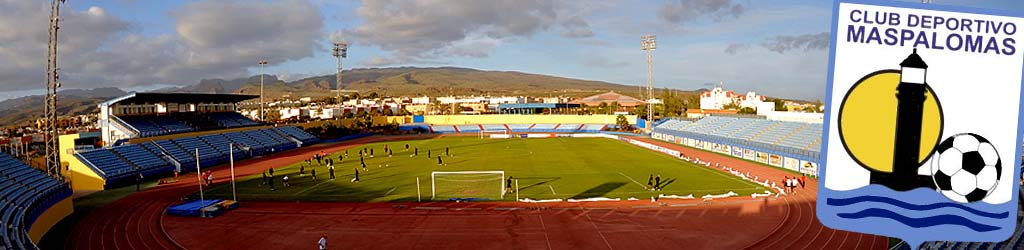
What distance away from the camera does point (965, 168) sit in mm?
5012

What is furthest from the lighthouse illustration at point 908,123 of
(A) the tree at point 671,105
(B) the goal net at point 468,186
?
(A) the tree at point 671,105

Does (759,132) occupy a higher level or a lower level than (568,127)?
higher

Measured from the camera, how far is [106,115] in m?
44.8

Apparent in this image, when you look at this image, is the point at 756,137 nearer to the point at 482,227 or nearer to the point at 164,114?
the point at 482,227

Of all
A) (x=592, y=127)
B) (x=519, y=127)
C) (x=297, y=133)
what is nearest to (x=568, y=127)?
(x=592, y=127)

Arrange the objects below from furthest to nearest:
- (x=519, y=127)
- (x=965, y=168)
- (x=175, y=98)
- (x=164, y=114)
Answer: (x=519, y=127) < (x=164, y=114) < (x=175, y=98) < (x=965, y=168)

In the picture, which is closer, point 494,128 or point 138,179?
point 138,179

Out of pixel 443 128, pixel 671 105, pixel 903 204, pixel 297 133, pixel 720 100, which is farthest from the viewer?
pixel 720 100

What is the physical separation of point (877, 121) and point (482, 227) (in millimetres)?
17187

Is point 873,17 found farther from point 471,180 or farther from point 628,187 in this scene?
point 471,180

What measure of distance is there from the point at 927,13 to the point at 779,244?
51.3 ft

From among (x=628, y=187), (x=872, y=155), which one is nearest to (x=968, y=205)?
(x=872, y=155)

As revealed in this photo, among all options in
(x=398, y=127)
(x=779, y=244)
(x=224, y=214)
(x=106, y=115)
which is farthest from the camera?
(x=398, y=127)

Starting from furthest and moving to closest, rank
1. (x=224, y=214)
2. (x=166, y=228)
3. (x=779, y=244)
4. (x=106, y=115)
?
(x=106, y=115)
(x=224, y=214)
(x=166, y=228)
(x=779, y=244)
